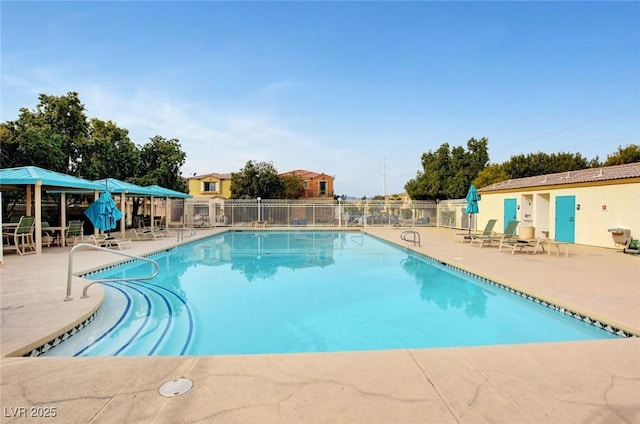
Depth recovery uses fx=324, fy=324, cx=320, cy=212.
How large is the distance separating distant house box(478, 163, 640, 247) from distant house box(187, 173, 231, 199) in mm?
30575

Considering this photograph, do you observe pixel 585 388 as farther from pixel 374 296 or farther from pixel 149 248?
pixel 149 248

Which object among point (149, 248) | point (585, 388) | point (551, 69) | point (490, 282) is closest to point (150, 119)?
point (149, 248)

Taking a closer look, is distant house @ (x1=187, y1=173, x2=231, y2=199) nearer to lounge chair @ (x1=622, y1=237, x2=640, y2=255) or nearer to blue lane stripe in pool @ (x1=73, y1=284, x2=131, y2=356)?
blue lane stripe in pool @ (x1=73, y1=284, x2=131, y2=356)

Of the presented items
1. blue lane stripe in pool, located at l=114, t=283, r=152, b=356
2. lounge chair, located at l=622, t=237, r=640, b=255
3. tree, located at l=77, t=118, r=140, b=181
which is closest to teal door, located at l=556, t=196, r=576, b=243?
lounge chair, located at l=622, t=237, r=640, b=255

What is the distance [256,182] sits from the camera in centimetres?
2602

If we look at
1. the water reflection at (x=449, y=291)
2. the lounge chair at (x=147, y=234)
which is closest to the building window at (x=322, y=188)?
the lounge chair at (x=147, y=234)

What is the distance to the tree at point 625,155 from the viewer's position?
25.5 meters

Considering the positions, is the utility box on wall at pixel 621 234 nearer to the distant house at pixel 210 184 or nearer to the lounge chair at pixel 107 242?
the lounge chair at pixel 107 242

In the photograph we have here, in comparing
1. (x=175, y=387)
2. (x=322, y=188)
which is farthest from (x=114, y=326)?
(x=322, y=188)

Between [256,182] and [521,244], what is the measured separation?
19.9 metres

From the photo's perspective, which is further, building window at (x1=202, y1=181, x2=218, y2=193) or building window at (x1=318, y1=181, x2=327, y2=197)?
building window at (x1=318, y1=181, x2=327, y2=197)

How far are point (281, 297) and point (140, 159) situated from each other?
17.0 metres

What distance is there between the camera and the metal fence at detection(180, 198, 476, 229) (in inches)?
842

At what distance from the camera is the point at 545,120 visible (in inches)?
807
